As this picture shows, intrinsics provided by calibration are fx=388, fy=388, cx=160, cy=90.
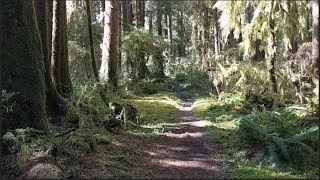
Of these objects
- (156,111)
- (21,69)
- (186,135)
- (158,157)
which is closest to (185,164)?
(158,157)

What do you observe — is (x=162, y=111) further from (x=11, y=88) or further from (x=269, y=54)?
(x=11, y=88)

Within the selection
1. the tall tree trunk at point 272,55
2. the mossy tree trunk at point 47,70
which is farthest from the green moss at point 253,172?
the tall tree trunk at point 272,55

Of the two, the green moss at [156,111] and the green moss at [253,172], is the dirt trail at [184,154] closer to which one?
the green moss at [253,172]

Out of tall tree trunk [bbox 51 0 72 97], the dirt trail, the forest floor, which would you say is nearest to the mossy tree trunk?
tall tree trunk [bbox 51 0 72 97]

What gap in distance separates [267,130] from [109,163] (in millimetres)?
3475

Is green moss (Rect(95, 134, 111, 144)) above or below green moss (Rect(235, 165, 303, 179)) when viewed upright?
above

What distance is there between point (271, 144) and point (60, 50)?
6.64 metres

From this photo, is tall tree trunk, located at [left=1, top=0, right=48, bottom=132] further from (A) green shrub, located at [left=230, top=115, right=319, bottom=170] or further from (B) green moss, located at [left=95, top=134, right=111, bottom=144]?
(A) green shrub, located at [left=230, top=115, right=319, bottom=170]

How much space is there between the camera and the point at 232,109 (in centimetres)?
1333

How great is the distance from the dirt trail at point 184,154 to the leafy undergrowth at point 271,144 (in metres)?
0.26

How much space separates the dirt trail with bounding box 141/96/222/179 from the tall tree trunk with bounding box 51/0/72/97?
3273 mm

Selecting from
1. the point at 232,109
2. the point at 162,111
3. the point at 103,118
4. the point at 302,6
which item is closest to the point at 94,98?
the point at 103,118

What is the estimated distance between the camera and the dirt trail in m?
6.91

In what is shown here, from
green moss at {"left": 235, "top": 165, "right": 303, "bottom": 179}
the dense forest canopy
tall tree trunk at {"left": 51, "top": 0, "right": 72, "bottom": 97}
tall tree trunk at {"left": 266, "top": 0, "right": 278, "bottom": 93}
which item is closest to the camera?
green moss at {"left": 235, "top": 165, "right": 303, "bottom": 179}
